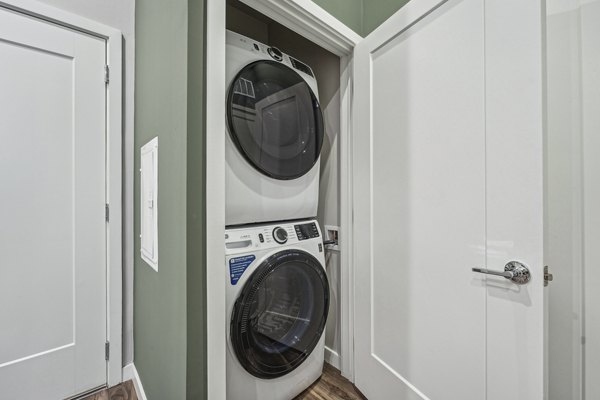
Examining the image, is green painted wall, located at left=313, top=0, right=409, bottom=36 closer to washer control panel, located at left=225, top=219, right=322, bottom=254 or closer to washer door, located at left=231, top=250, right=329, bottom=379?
washer control panel, located at left=225, top=219, right=322, bottom=254

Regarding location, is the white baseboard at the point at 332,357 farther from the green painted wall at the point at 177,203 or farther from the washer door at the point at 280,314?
the green painted wall at the point at 177,203

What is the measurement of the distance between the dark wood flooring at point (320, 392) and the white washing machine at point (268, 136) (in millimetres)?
1048

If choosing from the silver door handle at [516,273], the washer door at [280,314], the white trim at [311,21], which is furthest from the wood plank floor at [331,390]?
the white trim at [311,21]

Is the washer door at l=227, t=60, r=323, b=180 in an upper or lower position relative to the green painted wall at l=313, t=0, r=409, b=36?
lower

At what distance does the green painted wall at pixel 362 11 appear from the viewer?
4.32 feet

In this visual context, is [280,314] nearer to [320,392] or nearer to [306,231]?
[306,231]

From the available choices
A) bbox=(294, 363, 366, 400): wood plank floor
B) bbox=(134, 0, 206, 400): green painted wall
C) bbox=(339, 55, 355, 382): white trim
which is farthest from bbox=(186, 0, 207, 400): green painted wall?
bbox=(339, 55, 355, 382): white trim

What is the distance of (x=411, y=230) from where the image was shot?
1.17 m

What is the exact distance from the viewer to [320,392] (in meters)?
1.50

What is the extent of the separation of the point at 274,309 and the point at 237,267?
36cm

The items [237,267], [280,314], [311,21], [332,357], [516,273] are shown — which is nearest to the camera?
[516,273]

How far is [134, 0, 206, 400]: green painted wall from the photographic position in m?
0.87

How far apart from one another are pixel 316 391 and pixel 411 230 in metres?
1.14

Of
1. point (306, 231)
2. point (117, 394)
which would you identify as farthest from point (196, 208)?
point (117, 394)
